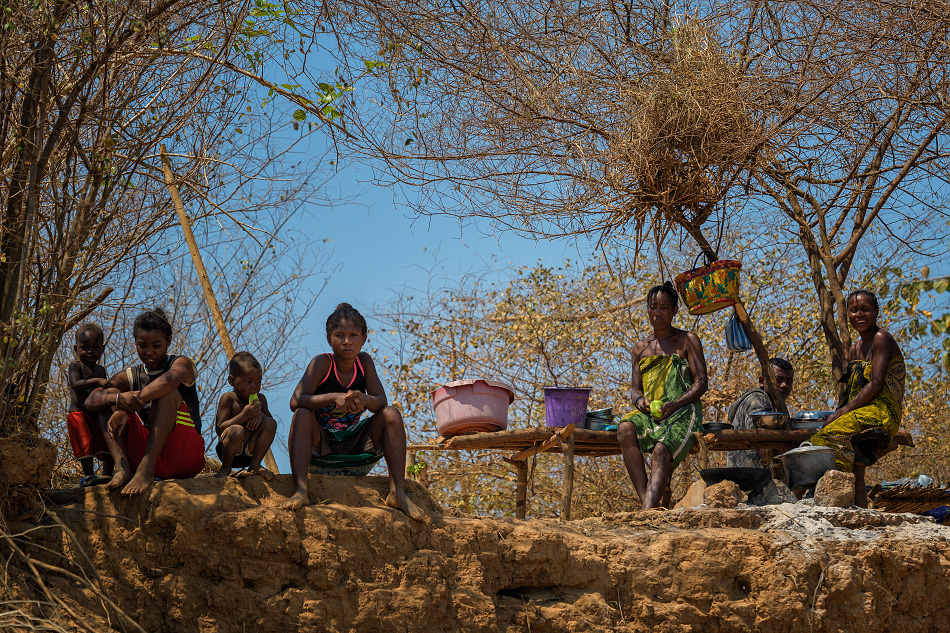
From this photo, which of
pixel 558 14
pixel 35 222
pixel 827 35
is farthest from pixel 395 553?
pixel 827 35

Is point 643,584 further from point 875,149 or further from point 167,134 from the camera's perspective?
point 875,149

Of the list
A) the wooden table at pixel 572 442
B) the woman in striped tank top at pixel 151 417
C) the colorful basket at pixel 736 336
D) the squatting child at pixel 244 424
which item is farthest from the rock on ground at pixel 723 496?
the woman in striped tank top at pixel 151 417

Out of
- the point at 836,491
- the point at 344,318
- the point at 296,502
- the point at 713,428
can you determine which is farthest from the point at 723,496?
the point at 296,502

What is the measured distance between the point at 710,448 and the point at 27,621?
4747 mm

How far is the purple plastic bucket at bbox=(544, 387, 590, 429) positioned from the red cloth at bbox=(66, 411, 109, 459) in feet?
10.4

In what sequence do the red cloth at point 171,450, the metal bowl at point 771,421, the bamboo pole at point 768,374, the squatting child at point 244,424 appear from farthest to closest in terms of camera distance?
the bamboo pole at point 768,374
the metal bowl at point 771,421
the squatting child at point 244,424
the red cloth at point 171,450

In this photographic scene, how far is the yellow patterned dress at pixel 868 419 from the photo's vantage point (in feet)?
20.7

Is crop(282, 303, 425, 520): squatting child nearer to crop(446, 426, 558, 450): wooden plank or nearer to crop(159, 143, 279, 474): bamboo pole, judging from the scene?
crop(159, 143, 279, 474): bamboo pole

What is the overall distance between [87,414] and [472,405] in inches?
107

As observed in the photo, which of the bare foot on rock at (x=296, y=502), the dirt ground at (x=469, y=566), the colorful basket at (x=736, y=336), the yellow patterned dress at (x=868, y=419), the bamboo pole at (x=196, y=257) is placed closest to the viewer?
the dirt ground at (x=469, y=566)

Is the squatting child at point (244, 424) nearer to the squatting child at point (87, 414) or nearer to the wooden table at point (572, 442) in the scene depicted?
the squatting child at point (87, 414)

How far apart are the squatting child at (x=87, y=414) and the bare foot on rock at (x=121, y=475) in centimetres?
24

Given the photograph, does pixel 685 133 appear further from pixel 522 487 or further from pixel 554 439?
pixel 522 487

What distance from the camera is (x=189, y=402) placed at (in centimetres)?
483
